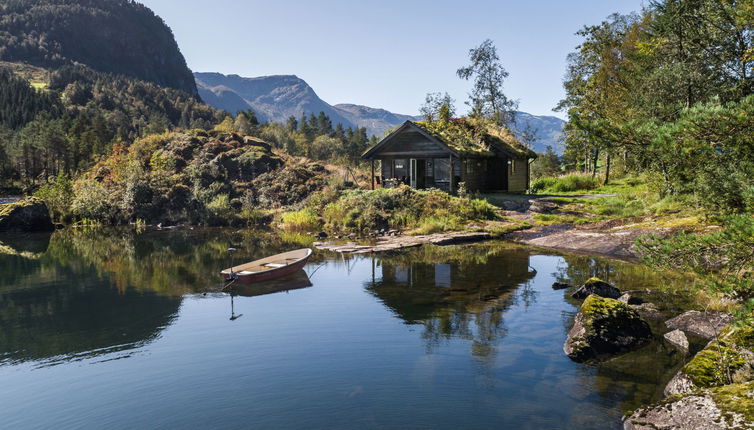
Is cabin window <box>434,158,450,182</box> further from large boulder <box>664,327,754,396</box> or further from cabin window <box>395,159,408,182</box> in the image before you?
large boulder <box>664,327,754,396</box>

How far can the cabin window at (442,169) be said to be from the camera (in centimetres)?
3769

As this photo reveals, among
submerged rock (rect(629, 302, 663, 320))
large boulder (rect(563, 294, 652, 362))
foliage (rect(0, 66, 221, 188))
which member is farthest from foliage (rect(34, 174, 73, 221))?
submerged rock (rect(629, 302, 663, 320))

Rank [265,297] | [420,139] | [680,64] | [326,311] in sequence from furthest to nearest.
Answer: [420,139] → [680,64] → [265,297] → [326,311]

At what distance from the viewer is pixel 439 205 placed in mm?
32031

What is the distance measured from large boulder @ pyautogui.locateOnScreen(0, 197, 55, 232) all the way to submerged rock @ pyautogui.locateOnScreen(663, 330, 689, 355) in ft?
151

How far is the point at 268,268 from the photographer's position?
64.2 ft

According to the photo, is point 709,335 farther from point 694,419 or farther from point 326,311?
point 326,311

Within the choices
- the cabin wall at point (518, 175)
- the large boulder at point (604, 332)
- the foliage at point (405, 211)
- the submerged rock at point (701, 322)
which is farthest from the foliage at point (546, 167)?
the large boulder at point (604, 332)

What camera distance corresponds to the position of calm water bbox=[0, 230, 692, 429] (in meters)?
8.72

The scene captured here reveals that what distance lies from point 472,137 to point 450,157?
6611mm

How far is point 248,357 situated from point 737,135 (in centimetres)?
1073

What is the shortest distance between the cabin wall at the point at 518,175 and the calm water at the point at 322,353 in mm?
19766

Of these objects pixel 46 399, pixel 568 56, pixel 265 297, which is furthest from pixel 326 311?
pixel 568 56

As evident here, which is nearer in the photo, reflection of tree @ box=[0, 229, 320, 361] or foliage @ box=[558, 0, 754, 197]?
foliage @ box=[558, 0, 754, 197]
